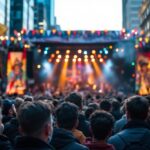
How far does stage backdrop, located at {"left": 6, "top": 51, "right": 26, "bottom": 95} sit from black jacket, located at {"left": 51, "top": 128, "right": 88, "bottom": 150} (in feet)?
113

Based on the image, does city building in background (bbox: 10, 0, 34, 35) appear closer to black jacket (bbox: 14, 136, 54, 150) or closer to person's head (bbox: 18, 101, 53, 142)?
person's head (bbox: 18, 101, 53, 142)

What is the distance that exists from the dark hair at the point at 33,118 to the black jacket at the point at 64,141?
927 mm

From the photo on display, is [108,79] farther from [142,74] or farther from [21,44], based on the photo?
[21,44]

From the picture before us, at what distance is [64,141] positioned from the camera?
494 centimetres

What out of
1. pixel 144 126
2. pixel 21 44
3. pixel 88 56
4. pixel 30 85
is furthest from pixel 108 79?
pixel 144 126

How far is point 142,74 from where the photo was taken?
38.6 meters

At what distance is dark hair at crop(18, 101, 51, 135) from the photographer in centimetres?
388

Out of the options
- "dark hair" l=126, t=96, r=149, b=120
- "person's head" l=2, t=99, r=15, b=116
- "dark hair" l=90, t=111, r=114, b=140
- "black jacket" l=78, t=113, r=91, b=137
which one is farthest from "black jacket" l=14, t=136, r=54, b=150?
"person's head" l=2, t=99, r=15, b=116

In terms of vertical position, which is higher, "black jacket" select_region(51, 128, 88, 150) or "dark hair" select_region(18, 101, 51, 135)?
"dark hair" select_region(18, 101, 51, 135)

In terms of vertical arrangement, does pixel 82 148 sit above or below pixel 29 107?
below

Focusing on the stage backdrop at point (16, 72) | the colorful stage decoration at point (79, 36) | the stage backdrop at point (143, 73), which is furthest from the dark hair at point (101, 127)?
the stage backdrop at point (16, 72)

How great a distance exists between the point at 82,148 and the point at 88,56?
38.7 m

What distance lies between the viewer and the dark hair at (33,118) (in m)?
3.88

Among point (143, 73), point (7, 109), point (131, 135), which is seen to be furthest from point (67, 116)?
point (143, 73)
